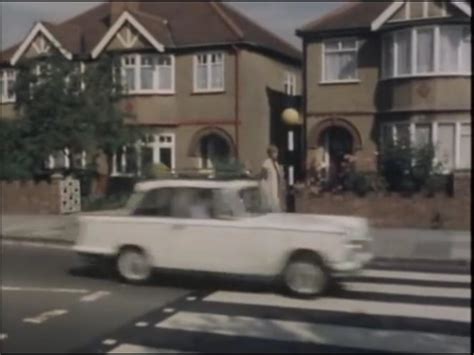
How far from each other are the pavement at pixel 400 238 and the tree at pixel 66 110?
0.44 meters

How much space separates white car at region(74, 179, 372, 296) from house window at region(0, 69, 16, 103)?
106 cm

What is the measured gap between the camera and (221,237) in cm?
426

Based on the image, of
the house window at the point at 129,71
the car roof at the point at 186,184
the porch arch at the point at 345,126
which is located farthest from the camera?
the house window at the point at 129,71

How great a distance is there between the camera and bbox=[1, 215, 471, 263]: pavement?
455cm

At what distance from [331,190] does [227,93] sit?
32.0 inches

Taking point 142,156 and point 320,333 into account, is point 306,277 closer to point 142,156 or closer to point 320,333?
point 320,333

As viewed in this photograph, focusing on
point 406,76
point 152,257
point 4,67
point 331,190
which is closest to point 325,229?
point 331,190

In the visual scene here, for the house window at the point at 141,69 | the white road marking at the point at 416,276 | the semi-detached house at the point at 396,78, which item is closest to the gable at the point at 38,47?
the white road marking at the point at 416,276

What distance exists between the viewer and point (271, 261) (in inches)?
164

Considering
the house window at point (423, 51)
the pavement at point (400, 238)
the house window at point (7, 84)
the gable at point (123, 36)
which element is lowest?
the pavement at point (400, 238)

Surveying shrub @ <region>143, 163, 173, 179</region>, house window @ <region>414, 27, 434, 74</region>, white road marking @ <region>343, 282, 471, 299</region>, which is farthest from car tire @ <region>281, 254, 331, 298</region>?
house window @ <region>414, 27, 434, 74</region>

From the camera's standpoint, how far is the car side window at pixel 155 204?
4363 millimetres

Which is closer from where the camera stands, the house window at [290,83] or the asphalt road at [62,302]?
the house window at [290,83]

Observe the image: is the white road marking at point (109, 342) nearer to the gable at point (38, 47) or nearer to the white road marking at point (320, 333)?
the white road marking at point (320, 333)
